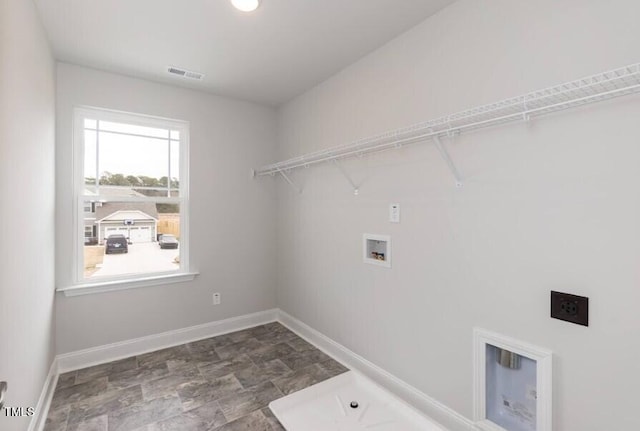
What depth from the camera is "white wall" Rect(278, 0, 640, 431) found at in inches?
49.0

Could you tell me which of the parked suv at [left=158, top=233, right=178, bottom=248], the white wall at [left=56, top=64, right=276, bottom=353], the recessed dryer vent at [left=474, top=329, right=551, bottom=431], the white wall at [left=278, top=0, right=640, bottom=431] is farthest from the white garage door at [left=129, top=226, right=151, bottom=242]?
the recessed dryer vent at [left=474, top=329, right=551, bottom=431]

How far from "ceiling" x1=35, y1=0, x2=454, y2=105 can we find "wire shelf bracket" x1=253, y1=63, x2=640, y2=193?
738 mm

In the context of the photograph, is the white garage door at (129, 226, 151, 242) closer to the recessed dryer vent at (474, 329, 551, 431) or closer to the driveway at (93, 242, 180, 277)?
the driveway at (93, 242, 180, 277)

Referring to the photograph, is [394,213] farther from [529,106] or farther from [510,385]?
[510,385]

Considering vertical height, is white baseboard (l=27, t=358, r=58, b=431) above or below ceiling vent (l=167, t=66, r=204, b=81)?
below

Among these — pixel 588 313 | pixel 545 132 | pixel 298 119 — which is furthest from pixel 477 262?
pixel 298 119

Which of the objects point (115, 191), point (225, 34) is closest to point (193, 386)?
point (115, 191)

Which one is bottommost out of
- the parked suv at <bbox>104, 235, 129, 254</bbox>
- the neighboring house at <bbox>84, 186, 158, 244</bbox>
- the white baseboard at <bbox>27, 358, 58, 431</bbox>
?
the white baseboard at <bbox>27, 358, 58, 431</bbox>

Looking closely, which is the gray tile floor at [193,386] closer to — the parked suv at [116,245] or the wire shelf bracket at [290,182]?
the parked suv at [116,245]

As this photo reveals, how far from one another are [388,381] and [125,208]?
2653mm

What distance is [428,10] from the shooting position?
1.88 meters

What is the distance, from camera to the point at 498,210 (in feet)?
5.25

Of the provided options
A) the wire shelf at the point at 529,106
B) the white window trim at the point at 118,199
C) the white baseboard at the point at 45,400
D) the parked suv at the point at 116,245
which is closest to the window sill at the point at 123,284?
the white window trim at the point at 118,199

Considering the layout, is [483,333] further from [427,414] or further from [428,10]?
[428,10]
